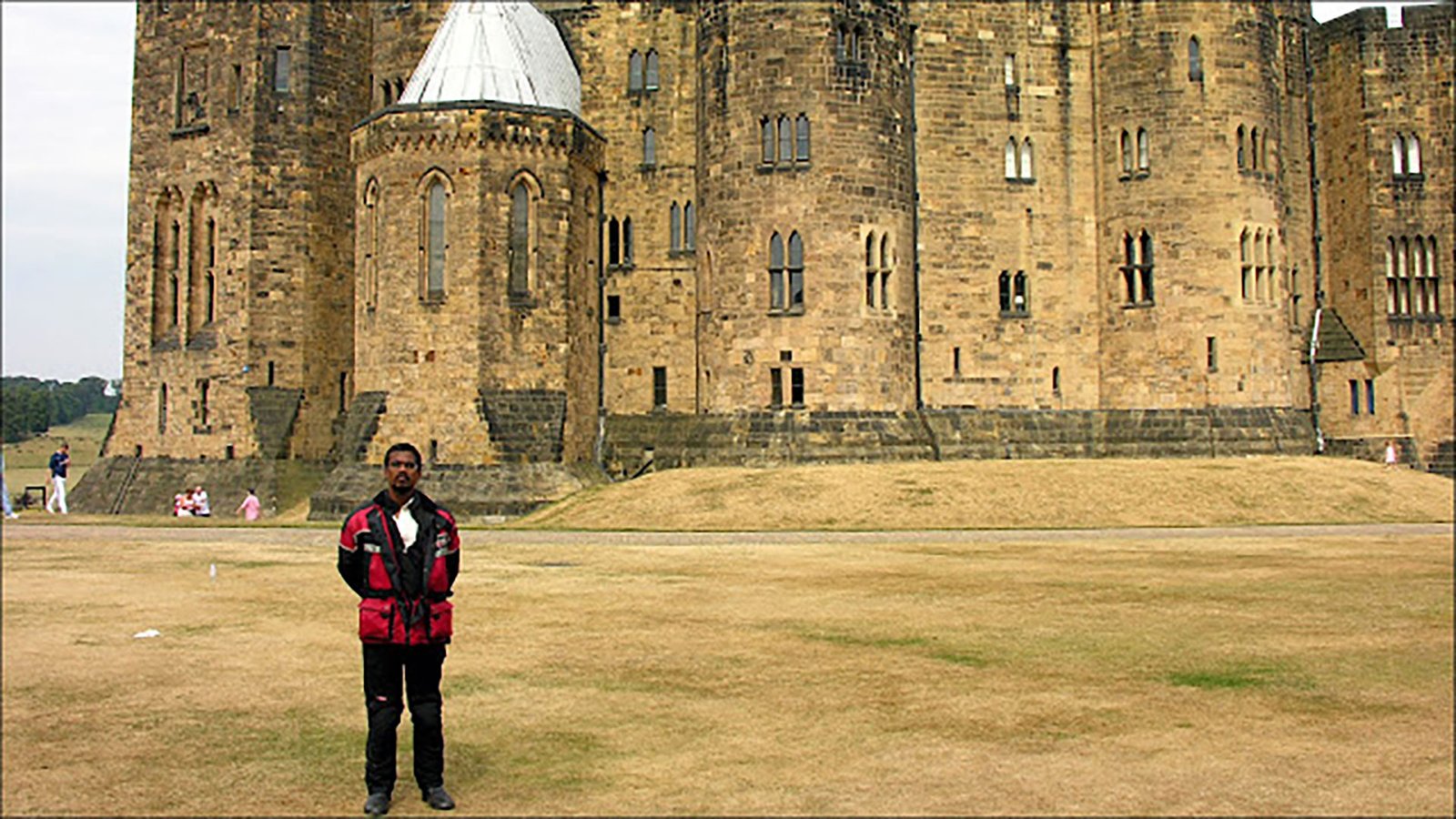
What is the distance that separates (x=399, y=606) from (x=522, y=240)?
2971 cm

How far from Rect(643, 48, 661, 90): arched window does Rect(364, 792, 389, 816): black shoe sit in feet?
119

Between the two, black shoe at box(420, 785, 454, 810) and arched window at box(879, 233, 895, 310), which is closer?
black shoe at box(420, 785, 454, 810)

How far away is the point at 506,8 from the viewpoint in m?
39.8

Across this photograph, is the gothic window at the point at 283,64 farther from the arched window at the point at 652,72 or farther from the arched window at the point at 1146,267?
the arched window at the point at 1146,267

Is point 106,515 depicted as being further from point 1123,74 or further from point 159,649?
point 1123,74

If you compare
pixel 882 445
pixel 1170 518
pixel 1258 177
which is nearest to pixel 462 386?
pixel 882 445

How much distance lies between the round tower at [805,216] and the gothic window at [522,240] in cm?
561

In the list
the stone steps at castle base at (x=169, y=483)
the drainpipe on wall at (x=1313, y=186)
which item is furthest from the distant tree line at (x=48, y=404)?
the drainpipe on wall at (x=1313, y=186)

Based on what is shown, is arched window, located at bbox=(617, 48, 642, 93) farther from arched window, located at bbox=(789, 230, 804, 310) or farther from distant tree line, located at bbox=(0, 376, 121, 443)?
distant tree line, located at bbox=(0, 376, 121, 443)

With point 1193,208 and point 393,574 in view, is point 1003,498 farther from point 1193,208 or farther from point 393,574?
point 393,574

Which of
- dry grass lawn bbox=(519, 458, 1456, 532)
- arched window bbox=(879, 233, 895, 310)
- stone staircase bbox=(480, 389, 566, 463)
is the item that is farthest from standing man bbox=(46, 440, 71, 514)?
arched window bbox=(879, 233, 895, 310)

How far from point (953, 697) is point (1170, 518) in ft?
74.0

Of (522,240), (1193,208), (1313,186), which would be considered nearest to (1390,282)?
(1313,186)

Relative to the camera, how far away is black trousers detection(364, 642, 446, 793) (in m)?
8.18
